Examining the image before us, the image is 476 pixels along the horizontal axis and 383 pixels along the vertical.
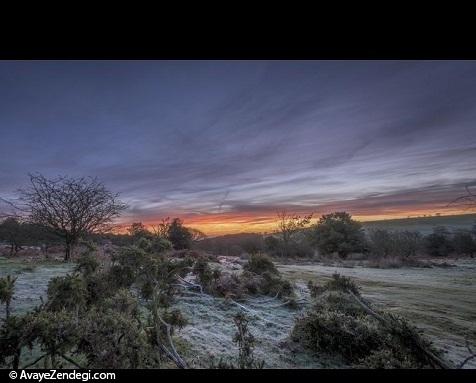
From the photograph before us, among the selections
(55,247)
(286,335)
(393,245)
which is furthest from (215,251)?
(286,335)

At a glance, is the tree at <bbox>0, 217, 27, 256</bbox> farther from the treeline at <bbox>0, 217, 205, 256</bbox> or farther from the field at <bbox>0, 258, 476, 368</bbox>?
the field at <bbox>0, 258, 476, 368</bbox>

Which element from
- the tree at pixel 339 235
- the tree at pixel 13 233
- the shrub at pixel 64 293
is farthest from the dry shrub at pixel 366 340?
the tree at pixel 339 235

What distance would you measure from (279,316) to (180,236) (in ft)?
31.2

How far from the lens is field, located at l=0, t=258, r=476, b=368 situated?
10.0ft

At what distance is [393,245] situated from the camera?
14828 mm

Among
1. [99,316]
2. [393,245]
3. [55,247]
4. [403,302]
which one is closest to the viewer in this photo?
[99,316]

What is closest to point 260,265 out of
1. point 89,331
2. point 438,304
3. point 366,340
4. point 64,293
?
point 438,304

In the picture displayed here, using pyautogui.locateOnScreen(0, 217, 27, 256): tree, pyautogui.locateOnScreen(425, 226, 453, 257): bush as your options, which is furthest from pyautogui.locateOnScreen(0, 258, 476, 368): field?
pyautogui.locateOnScreen(425, 226, 453, 257): bush

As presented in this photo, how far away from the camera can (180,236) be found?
43.6ft

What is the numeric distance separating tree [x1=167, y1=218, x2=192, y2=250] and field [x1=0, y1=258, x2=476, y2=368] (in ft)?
20.2

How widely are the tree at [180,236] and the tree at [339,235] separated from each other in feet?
34.7
